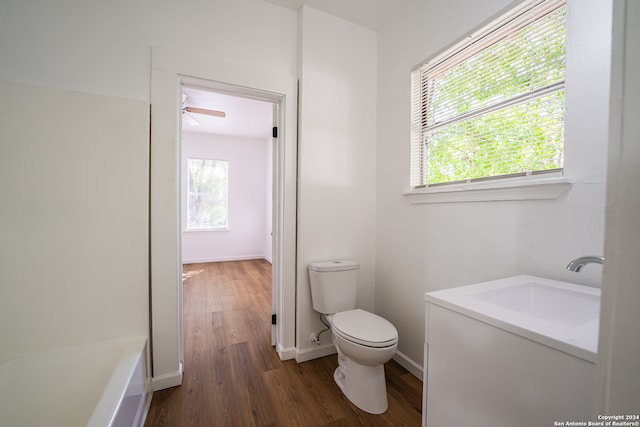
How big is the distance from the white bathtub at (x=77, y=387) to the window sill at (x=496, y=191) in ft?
Result: 6.24

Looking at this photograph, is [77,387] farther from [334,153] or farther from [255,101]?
[255,101]

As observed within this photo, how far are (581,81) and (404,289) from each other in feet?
4.78

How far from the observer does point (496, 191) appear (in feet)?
4.19

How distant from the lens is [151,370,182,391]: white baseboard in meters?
1.56

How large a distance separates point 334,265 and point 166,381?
1.32 metres

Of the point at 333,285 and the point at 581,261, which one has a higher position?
the point at 581,261

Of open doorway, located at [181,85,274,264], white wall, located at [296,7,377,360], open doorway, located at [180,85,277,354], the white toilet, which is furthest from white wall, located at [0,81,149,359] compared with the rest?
open doorway, located at [181,85,274,264]

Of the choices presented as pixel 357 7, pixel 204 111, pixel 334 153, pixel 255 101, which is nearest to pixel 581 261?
pixel 334 153

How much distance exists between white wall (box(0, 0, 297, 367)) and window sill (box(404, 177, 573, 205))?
1.72 meters

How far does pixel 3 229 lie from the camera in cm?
127

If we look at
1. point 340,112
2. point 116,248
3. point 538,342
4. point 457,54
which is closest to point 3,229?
point 116,248

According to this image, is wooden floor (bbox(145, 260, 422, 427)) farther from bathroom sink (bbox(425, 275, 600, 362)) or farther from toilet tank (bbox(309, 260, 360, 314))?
bathroom sink (bbox(425, 275, 600, 362))

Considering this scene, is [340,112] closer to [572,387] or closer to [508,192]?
[508,192]

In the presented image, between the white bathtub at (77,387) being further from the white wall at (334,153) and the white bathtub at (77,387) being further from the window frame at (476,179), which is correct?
the window frame at (476,179)
